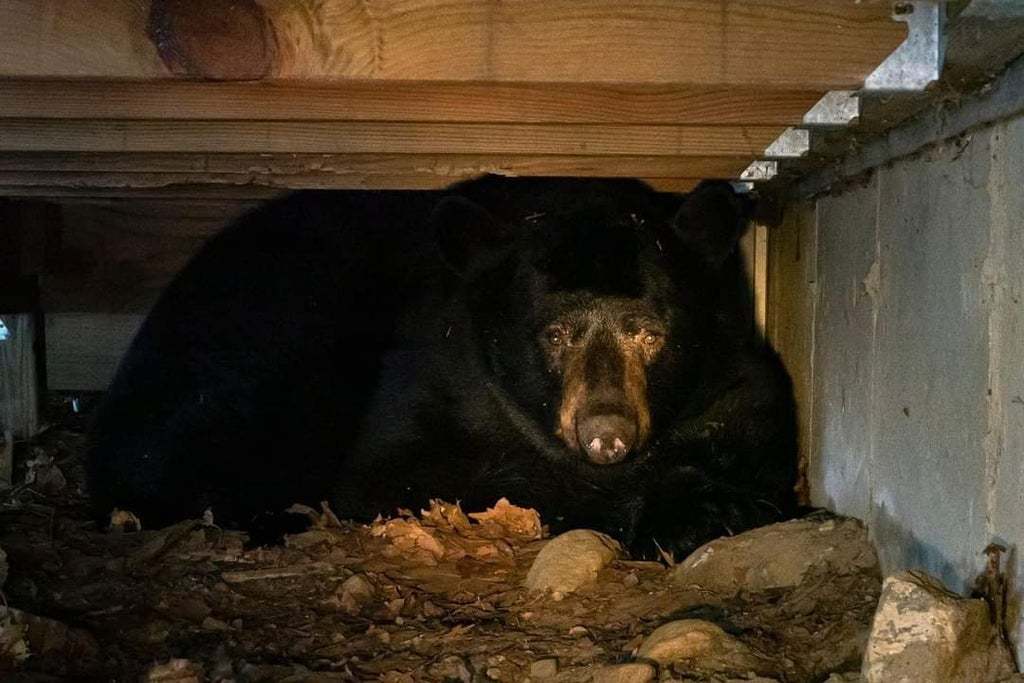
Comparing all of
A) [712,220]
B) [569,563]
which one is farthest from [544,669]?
[712,220]

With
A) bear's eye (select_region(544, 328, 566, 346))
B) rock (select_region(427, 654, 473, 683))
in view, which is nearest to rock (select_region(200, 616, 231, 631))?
rock (select_region(427, 654, 473, 683))

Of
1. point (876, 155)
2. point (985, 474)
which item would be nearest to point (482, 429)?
point (876, 155)

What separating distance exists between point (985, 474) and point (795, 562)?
913 millimetres

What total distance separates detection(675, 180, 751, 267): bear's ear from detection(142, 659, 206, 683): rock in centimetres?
261

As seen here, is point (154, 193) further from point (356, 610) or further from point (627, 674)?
point (627, 674)

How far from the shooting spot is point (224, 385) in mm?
5164

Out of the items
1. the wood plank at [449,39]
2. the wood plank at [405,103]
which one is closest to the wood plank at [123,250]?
the wood plank at [405,103]

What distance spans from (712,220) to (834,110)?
1531mm

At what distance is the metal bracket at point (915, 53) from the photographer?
2.26 m

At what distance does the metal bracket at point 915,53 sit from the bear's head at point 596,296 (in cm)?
165

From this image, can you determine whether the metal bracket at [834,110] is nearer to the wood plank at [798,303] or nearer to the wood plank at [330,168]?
the wood plank at [330,168]

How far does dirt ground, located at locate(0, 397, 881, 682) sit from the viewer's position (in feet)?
9.09

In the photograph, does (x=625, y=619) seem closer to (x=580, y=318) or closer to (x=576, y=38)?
(x=580, y=318)

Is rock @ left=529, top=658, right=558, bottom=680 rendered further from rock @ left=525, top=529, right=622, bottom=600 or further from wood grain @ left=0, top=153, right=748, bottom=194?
wood grain @ left=0, top=153, right=748, bottom=194
